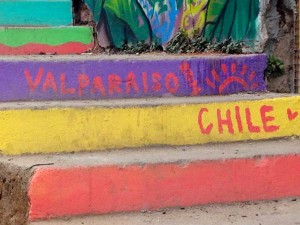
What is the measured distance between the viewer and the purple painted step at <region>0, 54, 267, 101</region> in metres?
4.21

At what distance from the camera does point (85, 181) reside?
11.1 ft

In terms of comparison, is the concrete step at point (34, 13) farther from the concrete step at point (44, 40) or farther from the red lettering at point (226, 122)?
the red lettering at point (226, 122)

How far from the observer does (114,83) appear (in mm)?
4375

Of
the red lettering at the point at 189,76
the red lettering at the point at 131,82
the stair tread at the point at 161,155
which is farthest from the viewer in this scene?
the red lettering at the point at 189,76

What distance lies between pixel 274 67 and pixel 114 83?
1312 mm

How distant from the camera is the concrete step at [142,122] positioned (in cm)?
369

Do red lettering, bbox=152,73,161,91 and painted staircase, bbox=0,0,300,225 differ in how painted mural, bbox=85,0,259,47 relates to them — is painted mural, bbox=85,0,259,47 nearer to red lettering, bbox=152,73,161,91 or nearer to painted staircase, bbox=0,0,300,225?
painted staircase, bbox=0,0,300,225

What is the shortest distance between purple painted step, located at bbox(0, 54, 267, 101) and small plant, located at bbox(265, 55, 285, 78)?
0.58 ft

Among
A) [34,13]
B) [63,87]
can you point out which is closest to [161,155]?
[63,87]

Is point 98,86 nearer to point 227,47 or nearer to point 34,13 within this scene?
point 227,47

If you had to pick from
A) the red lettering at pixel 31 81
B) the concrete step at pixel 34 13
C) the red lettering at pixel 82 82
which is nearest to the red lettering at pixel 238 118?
the red lettering at pixel 82 82

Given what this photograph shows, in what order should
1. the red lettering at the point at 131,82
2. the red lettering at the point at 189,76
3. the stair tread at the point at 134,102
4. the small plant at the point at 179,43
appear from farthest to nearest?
the small plant at the point at 179,43 < the red lettering at the point at 189,76 < the red lettering at the point at 131,82 < the stair tread at the point at 134,102

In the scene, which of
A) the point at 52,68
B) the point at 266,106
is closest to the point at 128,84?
the point at 52,68

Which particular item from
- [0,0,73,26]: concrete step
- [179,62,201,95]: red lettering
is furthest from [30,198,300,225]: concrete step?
[0,0,73,26]: concrete step
